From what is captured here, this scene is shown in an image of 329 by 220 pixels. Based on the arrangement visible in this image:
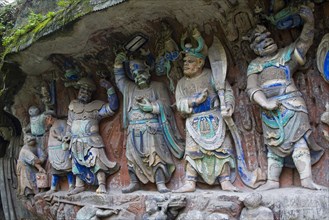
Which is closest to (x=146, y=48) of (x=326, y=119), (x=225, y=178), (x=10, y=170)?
(x=225, y=178)

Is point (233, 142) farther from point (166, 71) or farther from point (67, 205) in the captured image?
point (67, 205)

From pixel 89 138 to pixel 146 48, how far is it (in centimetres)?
136

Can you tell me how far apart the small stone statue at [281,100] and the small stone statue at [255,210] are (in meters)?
0.28

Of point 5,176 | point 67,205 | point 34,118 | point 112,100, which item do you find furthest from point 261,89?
point 5,176

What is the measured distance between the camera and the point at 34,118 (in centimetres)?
646

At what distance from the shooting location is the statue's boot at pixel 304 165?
150 inches

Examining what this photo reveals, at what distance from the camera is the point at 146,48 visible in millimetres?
5156

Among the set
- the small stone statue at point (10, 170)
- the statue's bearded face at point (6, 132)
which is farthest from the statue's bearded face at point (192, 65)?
the statue's bearded face at point (6, 132)

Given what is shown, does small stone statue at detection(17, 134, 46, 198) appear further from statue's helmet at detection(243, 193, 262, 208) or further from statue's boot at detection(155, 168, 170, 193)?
statue's helmet at detection(243, 193, 262, 208)

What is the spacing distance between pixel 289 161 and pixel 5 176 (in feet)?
17.8

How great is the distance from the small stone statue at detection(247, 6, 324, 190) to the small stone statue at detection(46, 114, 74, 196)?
2850 millimetres

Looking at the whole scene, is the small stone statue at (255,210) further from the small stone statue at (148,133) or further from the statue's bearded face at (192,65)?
the statue's bearded face at (192,65)

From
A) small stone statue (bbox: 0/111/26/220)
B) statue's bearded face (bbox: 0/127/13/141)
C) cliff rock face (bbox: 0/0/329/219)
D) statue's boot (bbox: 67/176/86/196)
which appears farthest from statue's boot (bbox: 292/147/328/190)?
statue's bearded face (bbox: 0/127/13/141)

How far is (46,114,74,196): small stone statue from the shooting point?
582 cm
